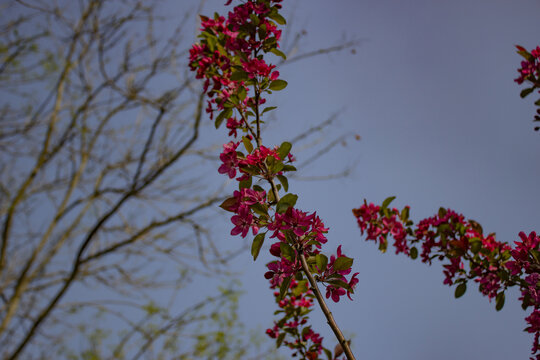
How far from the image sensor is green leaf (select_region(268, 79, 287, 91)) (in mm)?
1250

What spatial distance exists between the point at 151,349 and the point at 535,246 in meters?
3.96

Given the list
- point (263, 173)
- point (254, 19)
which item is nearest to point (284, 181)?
point (263, 173)

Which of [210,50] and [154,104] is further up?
[154,104]

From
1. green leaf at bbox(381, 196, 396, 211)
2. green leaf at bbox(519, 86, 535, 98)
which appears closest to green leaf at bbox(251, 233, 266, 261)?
green leaf at bbox(381, 196, 396, 211)

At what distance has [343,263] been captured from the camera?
97cm

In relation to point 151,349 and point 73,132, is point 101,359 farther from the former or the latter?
point 73,132

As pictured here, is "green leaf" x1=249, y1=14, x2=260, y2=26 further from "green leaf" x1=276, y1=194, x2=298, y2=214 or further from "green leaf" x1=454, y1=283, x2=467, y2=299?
"green leaf" x1=454, y1=283, x2=467, y2=299

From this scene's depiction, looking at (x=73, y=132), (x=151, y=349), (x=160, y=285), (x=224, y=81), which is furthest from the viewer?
(x=73, y=132)

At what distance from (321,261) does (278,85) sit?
71 centimetres

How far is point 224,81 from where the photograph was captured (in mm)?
1370

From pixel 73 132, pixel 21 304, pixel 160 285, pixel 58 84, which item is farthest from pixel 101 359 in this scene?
pixel 58 84

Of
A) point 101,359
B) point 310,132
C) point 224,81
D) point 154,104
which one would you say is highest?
point 154,104

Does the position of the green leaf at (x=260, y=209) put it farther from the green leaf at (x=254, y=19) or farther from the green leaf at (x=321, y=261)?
the green leaf at (x=254, y=19)

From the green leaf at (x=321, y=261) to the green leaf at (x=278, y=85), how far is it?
68 cm
